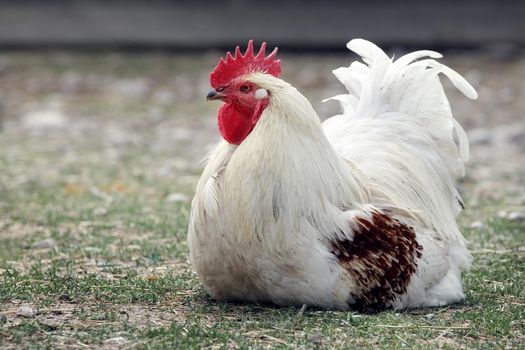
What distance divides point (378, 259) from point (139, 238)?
288cm

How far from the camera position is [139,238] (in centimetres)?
768

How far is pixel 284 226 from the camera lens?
16.8ft

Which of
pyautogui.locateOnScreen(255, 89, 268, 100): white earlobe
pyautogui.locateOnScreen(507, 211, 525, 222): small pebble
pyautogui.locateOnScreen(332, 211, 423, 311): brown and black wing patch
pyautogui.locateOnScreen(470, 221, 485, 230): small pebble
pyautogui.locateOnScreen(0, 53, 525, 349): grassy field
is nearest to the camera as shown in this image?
pyautogui.locateOnScreen(0, 53, 525, 349): grassy field

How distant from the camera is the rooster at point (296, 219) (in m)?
5.13

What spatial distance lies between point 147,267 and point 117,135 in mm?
6388

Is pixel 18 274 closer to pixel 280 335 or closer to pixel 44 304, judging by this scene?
pixel 44 304

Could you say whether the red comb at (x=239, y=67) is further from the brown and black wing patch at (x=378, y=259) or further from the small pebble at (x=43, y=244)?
the small pebble at (x=43, y=244)

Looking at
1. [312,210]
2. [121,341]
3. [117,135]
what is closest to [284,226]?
[312,210]

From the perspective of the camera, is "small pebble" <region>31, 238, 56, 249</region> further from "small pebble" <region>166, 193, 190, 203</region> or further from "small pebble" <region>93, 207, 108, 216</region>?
"small pebble" <region>166, 193, 190, 203</region>

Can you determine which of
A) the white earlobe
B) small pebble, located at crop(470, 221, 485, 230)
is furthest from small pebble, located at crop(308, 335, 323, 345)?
small pebble, located at crop(470, 221, 485, 230)

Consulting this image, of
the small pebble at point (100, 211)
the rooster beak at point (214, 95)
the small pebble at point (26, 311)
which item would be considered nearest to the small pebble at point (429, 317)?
the rooster beak at point (214, 95)

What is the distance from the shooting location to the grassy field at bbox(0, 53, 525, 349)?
4941 millimetres

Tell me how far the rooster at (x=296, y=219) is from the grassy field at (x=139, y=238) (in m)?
0.17

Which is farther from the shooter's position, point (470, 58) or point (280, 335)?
point (470, 58)
